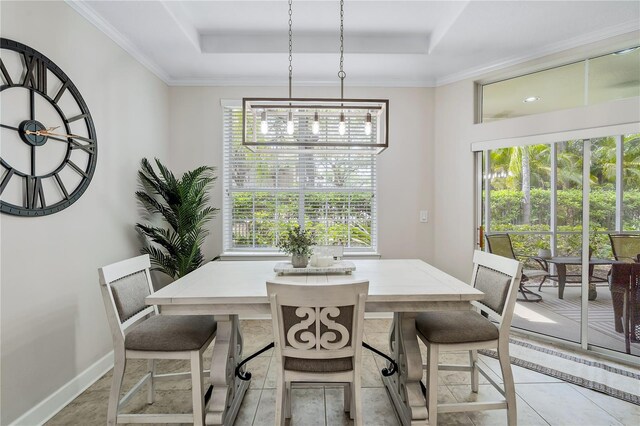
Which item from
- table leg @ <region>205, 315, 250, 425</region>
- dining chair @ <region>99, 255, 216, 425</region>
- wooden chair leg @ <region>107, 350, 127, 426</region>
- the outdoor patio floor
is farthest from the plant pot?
the outdoor patio floor

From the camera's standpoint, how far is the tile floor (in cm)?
198

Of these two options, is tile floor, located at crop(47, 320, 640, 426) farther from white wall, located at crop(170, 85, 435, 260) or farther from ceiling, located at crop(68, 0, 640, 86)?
ceiling, located at crop(68, 0, 640, 86)

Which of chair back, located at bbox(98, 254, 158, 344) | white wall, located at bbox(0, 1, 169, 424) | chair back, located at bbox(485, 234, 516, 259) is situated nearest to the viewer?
chair back, located at bbox(98, 254, 158, 344)

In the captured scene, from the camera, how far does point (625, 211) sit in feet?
8.66

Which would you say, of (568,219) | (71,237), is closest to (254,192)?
(71,237)

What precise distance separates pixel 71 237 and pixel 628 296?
4.24m

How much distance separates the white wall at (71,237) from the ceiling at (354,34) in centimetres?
30

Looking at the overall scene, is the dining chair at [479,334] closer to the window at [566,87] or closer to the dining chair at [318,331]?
the dining chair at [318,331]

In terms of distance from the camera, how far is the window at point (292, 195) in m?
3.81

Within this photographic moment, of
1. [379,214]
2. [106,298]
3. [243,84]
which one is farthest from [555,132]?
[106,298]

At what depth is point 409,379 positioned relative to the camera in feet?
6.07

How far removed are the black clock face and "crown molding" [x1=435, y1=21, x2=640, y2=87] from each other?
11.3ft

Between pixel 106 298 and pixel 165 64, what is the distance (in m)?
2.58

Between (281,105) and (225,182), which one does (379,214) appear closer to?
(225,182)
